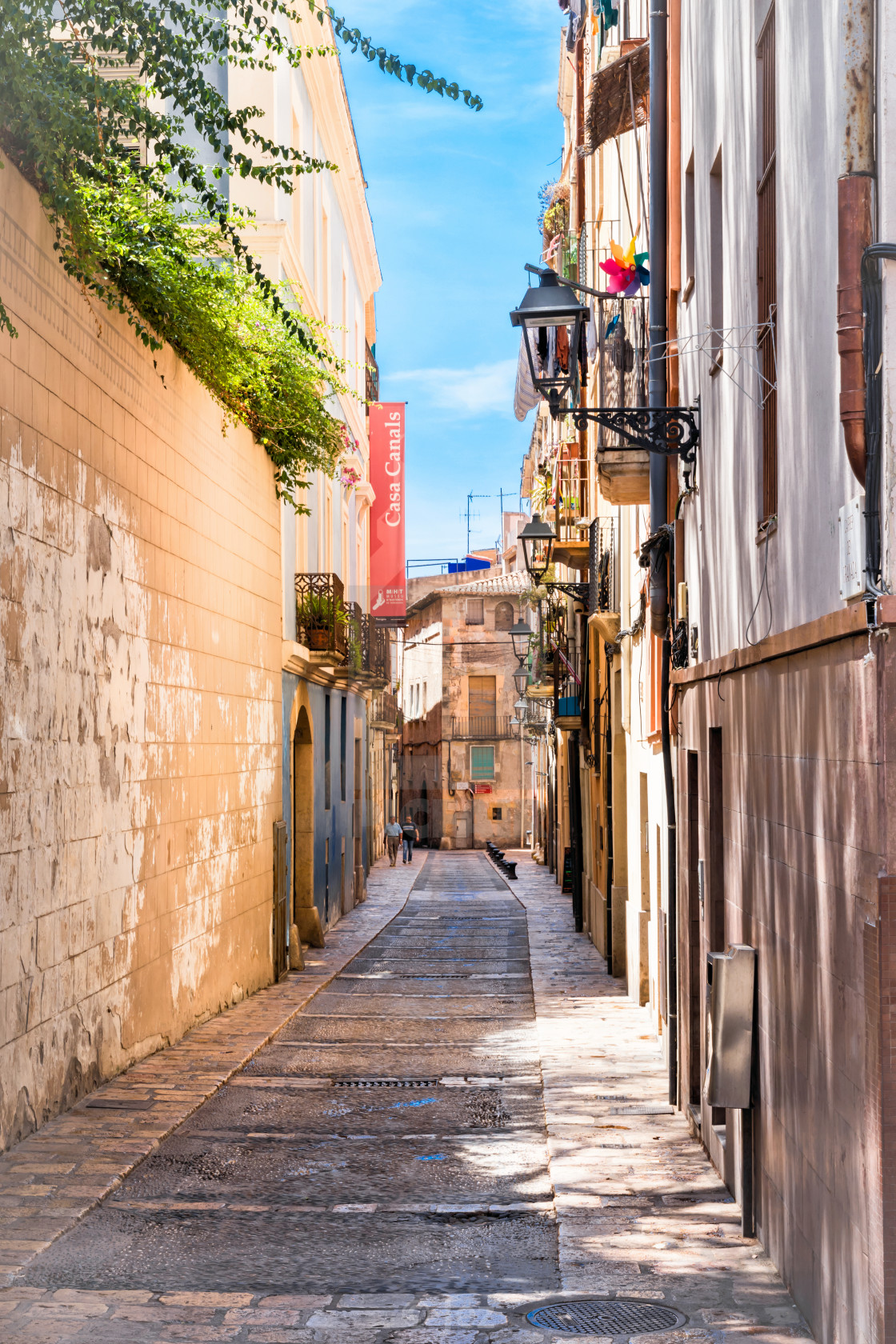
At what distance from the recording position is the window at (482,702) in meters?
67.4

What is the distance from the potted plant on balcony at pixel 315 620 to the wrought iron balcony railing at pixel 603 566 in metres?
3.91

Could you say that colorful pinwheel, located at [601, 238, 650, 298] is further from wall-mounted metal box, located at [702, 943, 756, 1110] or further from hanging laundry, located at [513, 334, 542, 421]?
hanging laundry, located at [513, 334, 542, 421]

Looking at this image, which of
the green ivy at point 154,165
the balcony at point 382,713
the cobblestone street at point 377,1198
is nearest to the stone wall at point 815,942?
the cobblestone street at point 377,1198

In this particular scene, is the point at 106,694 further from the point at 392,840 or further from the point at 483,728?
the point at 483,728

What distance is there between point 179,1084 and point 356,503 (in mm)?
22680

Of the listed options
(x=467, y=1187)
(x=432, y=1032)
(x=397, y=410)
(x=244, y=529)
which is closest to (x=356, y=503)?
(x=397, y=410)

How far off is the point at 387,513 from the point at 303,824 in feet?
47.5

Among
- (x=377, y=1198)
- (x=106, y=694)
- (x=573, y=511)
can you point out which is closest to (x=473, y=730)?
(x=573, y=511)

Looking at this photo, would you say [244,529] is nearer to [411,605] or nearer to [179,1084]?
[179,1084]

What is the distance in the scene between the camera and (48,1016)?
8.51m

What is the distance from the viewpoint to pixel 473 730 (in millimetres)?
67250

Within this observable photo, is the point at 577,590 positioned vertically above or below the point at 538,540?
below

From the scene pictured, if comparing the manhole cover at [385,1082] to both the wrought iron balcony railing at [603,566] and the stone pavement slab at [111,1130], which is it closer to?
the stone pavement slab at [111,1130]

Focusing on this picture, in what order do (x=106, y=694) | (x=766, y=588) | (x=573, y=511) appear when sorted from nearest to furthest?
(x=766, y=588)
(x=106, y=694)
(x=573, y=511)
